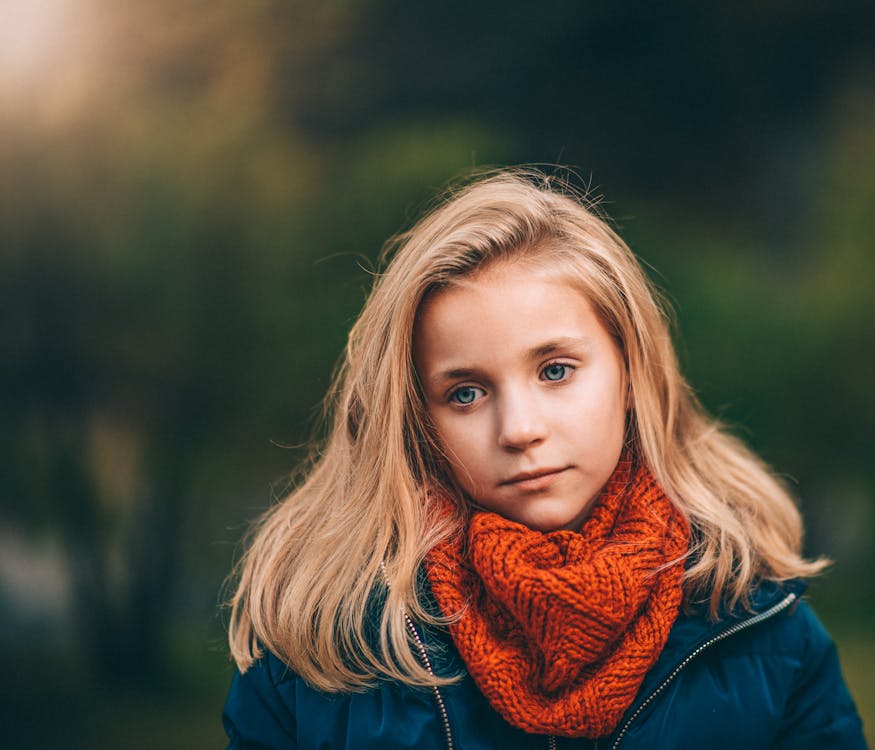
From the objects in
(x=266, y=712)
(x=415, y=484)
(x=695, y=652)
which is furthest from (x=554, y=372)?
(x=266, y=712)

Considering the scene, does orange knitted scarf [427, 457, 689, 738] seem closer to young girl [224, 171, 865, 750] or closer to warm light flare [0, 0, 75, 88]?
young girl [224, 171, 865, 750]

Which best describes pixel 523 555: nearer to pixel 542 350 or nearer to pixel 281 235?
pixel 542 350

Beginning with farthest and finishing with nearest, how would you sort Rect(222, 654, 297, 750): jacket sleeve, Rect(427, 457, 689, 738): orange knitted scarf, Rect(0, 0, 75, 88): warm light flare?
Rect(0, 0, 75, 88): warm light flare, Rect(222, 654, 297, 750): jacket sleeve, Rect(427, 457, 689, 738): orange knitted scarf

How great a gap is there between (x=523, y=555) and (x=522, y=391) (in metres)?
0.20

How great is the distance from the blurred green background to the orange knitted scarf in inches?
44.1

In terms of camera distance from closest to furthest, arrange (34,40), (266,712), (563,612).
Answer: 1. (563,612)
2. (266,712)
3. (34,40)

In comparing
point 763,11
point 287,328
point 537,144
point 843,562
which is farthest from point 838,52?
point 287,328

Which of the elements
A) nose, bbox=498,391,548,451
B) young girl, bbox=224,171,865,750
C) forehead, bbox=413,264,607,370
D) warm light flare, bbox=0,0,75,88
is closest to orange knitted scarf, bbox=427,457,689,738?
young girl, bbox=224,171,865,750

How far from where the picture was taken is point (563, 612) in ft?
3.27

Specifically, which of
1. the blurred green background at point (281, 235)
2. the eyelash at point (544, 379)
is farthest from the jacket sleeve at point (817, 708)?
the blurred green background at point (281, 235)

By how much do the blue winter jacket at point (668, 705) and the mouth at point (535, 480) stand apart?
23 cm

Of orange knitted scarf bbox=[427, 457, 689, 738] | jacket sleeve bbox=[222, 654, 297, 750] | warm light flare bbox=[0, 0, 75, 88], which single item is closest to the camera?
orange knitted scarf bbox=[427, 457, 689, 738]

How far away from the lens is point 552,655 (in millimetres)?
1012

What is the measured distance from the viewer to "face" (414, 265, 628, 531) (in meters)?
1.03
